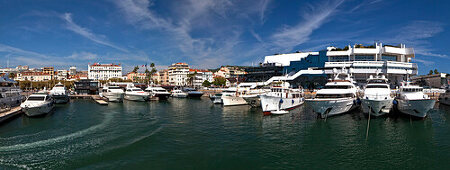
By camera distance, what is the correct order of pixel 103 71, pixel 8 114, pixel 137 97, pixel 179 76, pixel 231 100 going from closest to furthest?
pixel 8 114 < pixel 231 100 < pixel 137 97 < pixel 179 76 < pixel 103 71

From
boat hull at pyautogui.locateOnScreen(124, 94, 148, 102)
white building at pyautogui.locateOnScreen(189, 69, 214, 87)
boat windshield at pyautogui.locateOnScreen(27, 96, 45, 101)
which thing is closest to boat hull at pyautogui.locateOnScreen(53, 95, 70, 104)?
boat hull at pyautogui.locateOnScreen(124, 94, 148, 102)

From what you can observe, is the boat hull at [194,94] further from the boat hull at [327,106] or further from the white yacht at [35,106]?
the boat hull at [327,106]

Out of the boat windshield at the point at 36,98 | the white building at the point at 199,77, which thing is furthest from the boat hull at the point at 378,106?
the white building at the point at 199,77

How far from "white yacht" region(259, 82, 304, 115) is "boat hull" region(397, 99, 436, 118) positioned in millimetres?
14993

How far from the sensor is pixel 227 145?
19594 millimetres

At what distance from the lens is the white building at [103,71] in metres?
183

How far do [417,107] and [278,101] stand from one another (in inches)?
669

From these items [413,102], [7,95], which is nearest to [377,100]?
[413,102]

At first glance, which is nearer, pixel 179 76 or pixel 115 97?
pixel 115 97

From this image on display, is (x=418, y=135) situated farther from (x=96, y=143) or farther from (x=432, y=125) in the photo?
(x=96, y=143)

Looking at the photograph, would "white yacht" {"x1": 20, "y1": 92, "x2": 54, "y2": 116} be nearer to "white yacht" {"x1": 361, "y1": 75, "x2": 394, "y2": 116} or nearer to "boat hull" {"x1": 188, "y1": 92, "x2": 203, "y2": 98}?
"white yacht" {"x1": 361, "y1": 75, "x2": 394, "y2": 116}

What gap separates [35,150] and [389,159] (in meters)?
25.7

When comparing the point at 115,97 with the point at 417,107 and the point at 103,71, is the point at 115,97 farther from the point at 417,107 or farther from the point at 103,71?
the point at 103,71

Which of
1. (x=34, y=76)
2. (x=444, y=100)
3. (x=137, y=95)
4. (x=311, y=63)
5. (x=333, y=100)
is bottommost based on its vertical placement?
(x=444, y=100)
